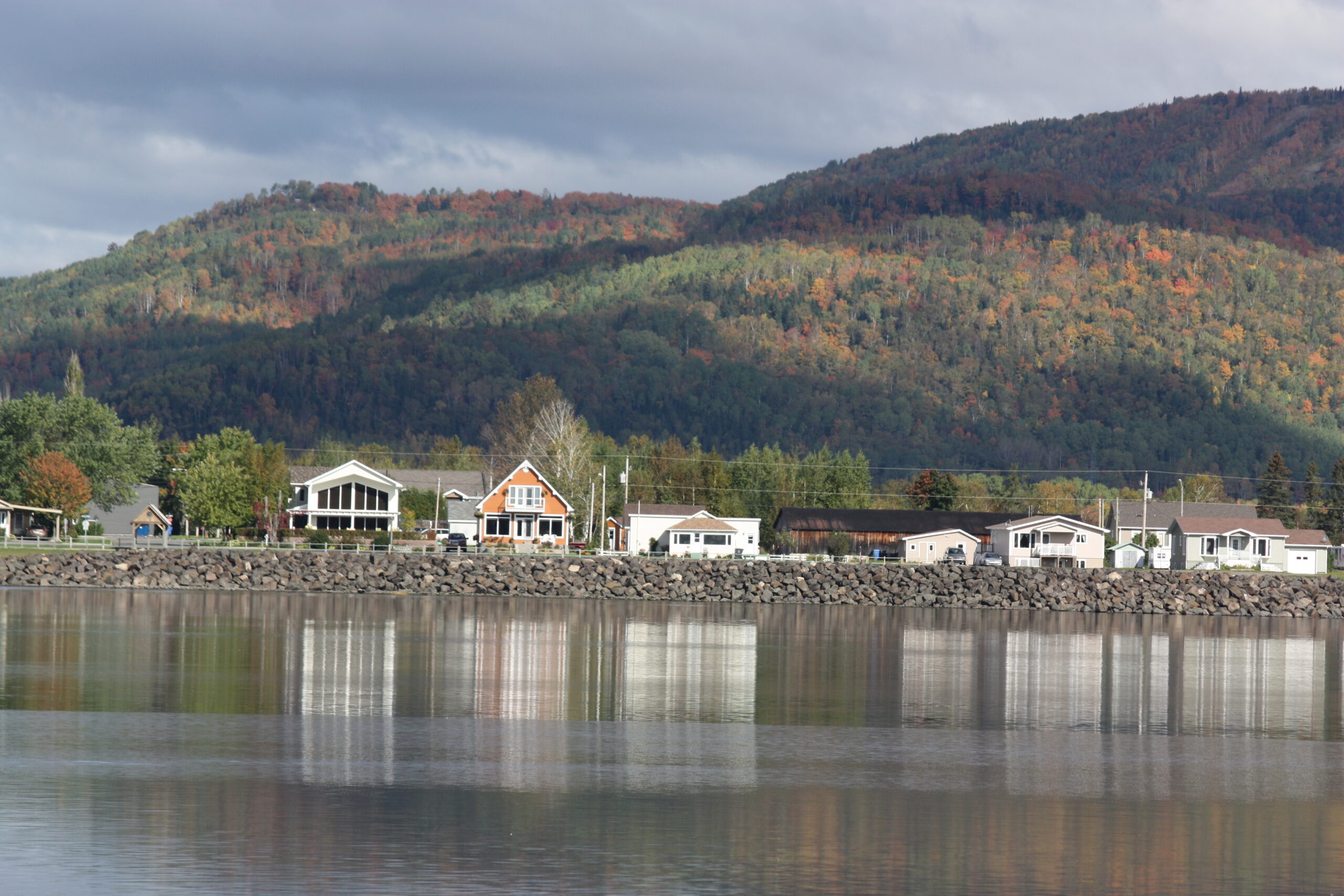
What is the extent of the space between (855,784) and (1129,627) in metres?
42.0

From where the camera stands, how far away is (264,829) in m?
15.3

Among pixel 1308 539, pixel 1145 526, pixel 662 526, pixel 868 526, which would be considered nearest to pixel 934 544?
pixel 868 526

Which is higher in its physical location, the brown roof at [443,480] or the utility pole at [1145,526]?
the brown roof at [443,480]

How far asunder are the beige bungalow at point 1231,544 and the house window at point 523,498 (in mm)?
41920

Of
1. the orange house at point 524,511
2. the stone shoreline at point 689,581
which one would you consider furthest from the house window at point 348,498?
the stone shoreline at point 689,581

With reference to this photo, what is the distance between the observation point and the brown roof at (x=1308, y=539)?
9269 centimetres

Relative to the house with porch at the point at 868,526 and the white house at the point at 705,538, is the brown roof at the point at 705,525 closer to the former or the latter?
the white house at the point at 705,538

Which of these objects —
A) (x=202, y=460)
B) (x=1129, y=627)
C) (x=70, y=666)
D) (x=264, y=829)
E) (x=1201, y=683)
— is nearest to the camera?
(x=264, y=829)

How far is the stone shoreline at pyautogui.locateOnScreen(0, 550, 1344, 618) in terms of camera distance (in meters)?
62.0

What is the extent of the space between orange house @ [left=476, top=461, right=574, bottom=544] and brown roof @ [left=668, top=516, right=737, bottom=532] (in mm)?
9101

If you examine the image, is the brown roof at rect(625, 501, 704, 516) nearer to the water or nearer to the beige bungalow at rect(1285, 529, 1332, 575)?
the beige bungalow at rect(1285, 529, 1332, 575)

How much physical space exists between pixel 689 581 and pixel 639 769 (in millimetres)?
48650

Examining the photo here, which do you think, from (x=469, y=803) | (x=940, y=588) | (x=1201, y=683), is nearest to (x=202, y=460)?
(x=940, y=588)

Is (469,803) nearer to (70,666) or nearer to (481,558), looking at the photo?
(70,666)
